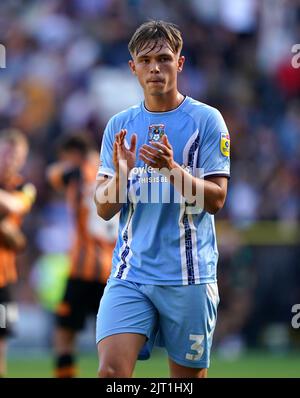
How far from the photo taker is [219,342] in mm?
14555

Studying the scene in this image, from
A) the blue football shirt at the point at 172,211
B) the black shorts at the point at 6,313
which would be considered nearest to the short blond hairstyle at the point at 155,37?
the blue football shirt at the point at 172,211

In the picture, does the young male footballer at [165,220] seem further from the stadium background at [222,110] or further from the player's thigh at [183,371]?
the stadium background at [222,110]

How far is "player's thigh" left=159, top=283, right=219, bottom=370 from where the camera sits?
5.96 m

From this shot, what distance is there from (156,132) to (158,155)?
1.62ft

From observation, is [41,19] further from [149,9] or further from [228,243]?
[228,243]

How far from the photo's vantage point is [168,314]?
19.6ft

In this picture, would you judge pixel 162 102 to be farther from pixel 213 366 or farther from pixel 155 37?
pixel 213 366

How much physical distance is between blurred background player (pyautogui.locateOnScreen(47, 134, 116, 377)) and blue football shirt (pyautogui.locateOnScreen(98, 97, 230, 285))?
4.23 metres

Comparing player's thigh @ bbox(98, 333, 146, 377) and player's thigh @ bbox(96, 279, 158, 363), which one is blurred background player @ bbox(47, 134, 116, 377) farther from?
player's thigh @ bbox(98, 333, 146, 377)

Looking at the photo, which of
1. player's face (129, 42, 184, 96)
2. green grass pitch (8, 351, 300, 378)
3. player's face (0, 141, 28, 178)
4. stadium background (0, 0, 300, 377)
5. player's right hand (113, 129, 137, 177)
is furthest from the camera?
stadium background (0, 0, 300, 377)

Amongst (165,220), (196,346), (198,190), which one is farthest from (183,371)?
(198,190)

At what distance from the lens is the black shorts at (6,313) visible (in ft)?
31.4

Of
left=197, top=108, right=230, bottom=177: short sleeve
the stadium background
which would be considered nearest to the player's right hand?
left=197, top=108, right=230, bottom=177: short sleeve

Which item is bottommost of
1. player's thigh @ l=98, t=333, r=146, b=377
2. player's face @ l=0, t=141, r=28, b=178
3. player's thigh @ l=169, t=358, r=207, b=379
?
player's thigh @ l=169, t=358, r=207, b=379
